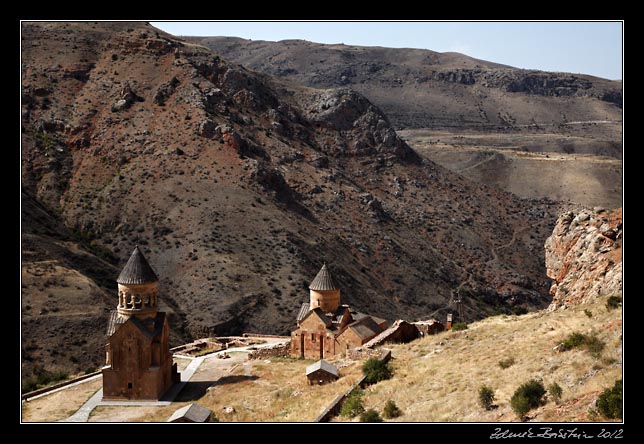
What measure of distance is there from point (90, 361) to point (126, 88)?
134 ft

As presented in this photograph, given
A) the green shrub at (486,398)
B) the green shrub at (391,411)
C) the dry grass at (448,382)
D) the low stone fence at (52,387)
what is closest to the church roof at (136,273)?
the dry grass at (448,382)

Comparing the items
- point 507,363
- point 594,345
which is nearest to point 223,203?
point 507,363

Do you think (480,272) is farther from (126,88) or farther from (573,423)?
(573,423)

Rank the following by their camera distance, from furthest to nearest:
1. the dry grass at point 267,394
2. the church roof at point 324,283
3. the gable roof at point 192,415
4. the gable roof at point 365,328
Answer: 1. the church roof at point 324,283
2. the gable roof at point 365,328
3. the dry grass at point 267,394
4. the gable roof at point 192,415

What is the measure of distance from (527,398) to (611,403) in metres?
2.79

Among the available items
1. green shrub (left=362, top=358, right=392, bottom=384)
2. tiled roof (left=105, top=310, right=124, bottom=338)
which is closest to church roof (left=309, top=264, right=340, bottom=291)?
tiled roof (left=105, top=310, right=124, bottom=338)

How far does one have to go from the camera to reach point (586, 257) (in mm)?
28281

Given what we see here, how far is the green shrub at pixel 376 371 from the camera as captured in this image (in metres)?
24.5

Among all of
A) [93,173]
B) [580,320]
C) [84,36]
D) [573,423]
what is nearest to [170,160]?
[93,173]

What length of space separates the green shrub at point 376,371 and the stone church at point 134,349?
1100 cm

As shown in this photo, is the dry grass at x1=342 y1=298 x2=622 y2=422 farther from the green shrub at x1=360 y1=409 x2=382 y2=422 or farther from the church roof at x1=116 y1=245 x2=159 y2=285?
the church roof at x1=116 y1=245 x2=159 y2=285

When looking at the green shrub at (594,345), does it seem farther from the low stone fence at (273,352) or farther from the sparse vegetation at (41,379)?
the sparse vegetation at (41,379)

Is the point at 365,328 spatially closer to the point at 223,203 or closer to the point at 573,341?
the point at 573,341

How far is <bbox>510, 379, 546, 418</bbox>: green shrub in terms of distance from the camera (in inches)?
698
